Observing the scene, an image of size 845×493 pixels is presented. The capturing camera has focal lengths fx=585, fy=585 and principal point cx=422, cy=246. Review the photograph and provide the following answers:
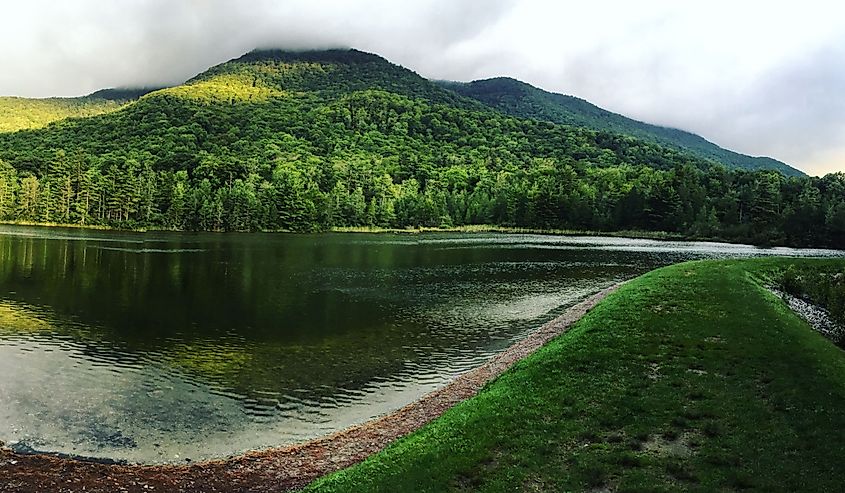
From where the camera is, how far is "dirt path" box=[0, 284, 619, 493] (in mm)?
13852

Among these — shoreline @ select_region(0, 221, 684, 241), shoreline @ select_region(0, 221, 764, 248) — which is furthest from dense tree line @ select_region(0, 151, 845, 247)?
shoreline @ select_region(0, 221, 764, 248)

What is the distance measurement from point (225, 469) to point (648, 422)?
35.6ft

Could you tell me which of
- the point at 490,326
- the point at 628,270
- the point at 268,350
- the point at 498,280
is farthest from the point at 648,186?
the point at 268,350

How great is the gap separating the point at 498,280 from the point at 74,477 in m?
46.5

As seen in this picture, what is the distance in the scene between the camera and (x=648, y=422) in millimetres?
14664

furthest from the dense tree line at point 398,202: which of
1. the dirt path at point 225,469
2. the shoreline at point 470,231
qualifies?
the dirt path at point 225,469

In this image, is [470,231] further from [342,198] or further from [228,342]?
[228,342]

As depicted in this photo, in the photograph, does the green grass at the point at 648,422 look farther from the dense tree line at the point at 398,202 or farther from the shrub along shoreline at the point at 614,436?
the dense tree line at the point at 398,202

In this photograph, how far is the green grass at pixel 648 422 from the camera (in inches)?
460

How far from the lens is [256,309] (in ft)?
130

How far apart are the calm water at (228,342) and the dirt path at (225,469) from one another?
1.22m

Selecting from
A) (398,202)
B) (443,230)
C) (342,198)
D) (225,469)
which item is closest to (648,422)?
(225,469)

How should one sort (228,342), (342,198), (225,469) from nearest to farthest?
(225,469) → (228,342) → (342,198)

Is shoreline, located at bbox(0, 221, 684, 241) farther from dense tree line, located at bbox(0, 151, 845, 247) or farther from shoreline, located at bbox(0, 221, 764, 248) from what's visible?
dense tree line, located at bbox(0, 151, 845, 247)
